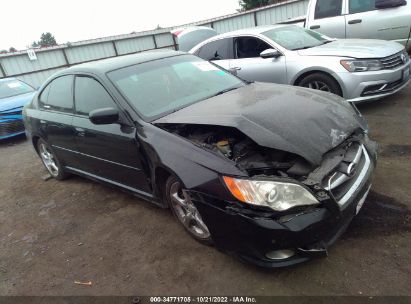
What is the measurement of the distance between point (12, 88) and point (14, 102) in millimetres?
1085

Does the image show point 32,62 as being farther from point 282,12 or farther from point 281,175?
point 281,175

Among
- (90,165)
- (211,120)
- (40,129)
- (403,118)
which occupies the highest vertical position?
(211,120)

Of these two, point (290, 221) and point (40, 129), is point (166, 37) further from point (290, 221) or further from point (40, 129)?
point (290, 221)

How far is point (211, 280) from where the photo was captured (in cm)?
251

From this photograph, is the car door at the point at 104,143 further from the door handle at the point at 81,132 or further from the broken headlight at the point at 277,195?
the broken headlight at the point at 277,195

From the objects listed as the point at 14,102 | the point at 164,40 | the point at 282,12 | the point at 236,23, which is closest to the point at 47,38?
the point at 164,40

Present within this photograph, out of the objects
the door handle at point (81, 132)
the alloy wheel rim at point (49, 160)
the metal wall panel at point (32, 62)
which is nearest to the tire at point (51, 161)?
the alloy wheel rim at point (49, 160)

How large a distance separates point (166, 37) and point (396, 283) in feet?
56.6

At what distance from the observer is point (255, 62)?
591 cm

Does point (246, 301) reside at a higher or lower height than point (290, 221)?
lower

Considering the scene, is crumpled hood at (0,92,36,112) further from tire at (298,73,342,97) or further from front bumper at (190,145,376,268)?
front bumper at (190,145,376,268)

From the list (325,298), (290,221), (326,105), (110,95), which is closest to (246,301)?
(325,298)

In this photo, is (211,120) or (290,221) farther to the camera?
(211,120)

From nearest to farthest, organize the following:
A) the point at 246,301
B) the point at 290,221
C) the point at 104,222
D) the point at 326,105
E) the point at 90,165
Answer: the point at 290,221
the point at 246,301
the point at 326,105
the point at 104,222
the point at 90,165
